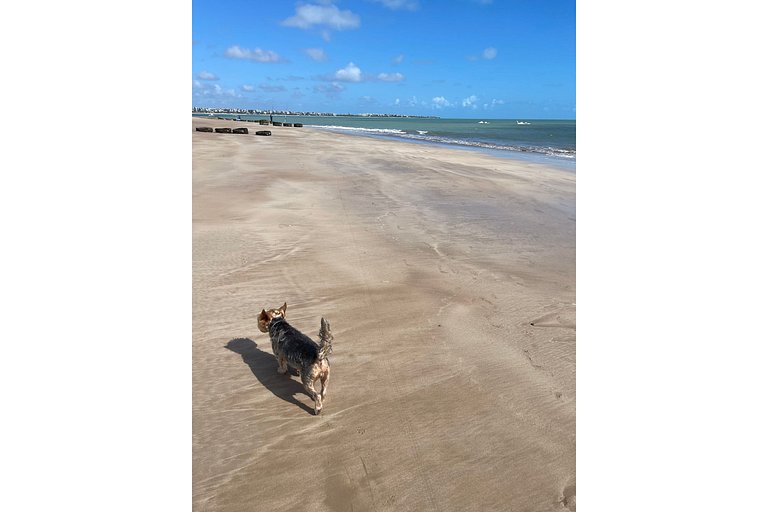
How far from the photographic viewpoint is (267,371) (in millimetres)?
4051

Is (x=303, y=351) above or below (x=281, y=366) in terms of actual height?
above

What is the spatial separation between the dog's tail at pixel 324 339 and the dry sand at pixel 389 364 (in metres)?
0.55

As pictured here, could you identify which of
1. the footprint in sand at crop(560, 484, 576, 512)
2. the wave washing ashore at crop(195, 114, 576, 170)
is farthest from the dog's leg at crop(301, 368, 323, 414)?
the wave washing ashore at crop(195, 114, 576, 170)

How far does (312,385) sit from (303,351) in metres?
0.30

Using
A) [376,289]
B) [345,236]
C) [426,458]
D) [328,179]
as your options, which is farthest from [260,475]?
[328,179]

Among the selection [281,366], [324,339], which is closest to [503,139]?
[281,366]

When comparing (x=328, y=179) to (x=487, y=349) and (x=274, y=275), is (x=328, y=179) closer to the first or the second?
(x=274, y=275)

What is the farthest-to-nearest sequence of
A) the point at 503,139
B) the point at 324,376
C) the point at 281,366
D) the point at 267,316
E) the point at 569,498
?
the point at 503,139
the point at 267,316
the point at 281,366
the point at 324,376
the point at 569,498

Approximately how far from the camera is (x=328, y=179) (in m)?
14.4

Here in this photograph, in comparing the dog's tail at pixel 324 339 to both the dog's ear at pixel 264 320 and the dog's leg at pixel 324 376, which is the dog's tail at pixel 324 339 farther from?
the dog's ear at pixel 264 320

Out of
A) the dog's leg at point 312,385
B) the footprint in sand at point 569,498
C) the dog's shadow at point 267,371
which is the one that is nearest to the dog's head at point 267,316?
the dog's shadow at point 267,371

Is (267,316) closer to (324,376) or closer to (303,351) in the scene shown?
(303,351)

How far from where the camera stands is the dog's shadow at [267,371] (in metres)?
3.72
